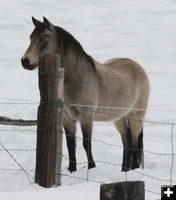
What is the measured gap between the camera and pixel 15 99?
39.4ft

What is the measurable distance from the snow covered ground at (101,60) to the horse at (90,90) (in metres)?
0.38

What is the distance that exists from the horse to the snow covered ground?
14.9 inches

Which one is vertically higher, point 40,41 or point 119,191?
Result: point 40,41

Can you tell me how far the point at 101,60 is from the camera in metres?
16.2

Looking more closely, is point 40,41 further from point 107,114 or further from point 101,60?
point 101,60

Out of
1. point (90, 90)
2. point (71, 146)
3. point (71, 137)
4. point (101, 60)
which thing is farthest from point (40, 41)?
point (101, 60)

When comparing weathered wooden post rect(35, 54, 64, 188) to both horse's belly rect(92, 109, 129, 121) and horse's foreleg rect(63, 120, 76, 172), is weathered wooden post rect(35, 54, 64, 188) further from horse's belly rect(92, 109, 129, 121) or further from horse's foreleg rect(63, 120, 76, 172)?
horse's belly rect(92, 109, 129, 121)

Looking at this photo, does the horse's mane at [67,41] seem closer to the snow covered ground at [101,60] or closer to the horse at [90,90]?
the horse at [90,90]

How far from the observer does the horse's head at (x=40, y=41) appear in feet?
22.5

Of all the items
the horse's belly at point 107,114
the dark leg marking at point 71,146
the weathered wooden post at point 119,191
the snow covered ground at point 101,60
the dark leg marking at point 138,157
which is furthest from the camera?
the dark leg marking at point 138,157

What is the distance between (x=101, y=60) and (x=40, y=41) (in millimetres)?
9273

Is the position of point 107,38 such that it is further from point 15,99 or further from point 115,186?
point 115,186

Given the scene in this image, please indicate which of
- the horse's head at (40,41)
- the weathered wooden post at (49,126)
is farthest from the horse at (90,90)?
the weathered wooden post at (49,126)

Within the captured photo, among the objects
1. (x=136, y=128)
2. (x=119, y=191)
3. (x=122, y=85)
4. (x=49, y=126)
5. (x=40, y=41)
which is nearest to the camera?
(x=119, y=191)
